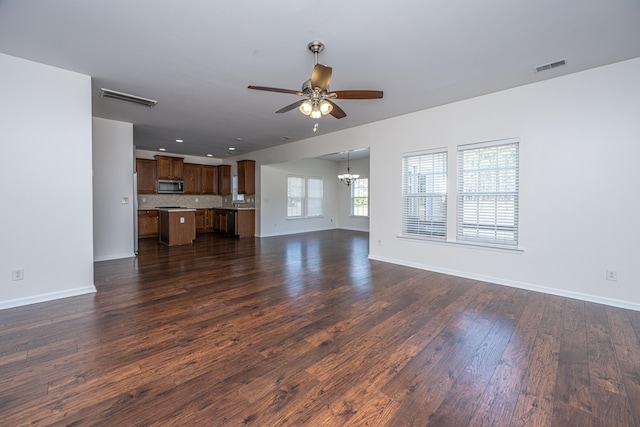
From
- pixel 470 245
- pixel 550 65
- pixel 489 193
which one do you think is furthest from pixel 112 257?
pixel 550 65

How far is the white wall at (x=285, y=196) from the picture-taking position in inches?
342

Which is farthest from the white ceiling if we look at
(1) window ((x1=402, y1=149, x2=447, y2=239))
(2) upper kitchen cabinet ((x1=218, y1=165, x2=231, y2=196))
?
(2) upper kitchen cabinet ((x1=218, y1=165, x2=231, y2=196))

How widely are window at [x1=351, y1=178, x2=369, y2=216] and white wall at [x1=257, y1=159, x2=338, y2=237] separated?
856 mm

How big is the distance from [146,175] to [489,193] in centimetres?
900

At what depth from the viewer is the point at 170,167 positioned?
8.68 metres

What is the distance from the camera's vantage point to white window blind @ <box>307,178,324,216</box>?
32.8 ft

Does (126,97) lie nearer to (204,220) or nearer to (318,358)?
(318,358)

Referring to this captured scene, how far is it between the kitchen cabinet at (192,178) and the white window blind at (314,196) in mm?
3830

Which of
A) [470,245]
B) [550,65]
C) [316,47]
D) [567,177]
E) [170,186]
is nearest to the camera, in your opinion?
[316,47]

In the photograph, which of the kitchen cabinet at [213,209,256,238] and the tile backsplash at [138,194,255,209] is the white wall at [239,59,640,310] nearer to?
the kitchen cabinet at [213,209,256,238]

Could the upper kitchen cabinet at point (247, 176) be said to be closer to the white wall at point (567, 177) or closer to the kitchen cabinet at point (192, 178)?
the kitchen cabinet at point (192, 178)

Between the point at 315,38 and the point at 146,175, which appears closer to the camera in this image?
the point at 315,38

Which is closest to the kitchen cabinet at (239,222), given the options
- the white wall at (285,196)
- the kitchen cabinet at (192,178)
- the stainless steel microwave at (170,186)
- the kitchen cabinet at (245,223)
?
the kitchen cabinet at (245,223)

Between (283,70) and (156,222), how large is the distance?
7283mm
